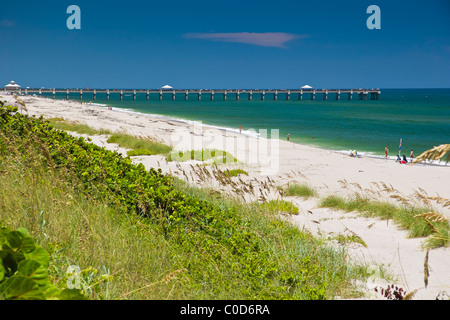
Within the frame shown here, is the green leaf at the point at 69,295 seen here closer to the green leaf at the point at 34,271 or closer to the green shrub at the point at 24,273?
the green shrub at the point at 24,273

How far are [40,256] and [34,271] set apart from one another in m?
0.12

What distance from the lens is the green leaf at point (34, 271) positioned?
5.54 ft

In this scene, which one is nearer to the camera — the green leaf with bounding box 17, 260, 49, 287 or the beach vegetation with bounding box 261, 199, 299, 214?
the green leaf with bounding box 17, 260, 49, 287

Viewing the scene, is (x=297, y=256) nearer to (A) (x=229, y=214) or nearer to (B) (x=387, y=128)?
(A) (x=229, y=214)

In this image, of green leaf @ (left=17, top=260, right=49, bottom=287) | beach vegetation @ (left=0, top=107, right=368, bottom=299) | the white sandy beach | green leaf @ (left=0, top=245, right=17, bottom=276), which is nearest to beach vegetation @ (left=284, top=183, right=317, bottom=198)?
the white sandy beach

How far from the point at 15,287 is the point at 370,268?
3.80 meters

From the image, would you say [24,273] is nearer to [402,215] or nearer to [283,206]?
[283,206]

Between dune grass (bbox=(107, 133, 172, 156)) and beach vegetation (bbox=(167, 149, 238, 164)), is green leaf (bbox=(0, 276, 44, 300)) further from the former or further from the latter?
dune grass (bbox=(107, 133, 172, 156))

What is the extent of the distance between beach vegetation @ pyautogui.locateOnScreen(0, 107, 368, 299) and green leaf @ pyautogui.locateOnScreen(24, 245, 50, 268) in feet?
2.10

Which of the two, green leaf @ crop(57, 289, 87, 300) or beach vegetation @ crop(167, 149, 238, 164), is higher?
green leaf @ crop(57, 289, 87, 300)

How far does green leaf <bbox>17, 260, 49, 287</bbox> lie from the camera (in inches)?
66.5

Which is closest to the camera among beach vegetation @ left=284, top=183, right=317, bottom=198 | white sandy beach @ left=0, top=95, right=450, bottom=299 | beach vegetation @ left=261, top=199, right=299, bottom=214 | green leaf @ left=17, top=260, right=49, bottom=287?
green leaf @ left=17, top=260, right=49, bottom=287

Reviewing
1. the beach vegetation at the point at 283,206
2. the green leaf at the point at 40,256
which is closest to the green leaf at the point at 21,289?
the green leaf at the point at 40,256

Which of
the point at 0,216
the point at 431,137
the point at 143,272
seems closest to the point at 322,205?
the point at 143,272
